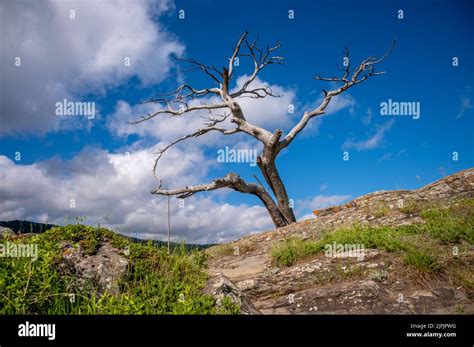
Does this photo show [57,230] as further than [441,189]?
No

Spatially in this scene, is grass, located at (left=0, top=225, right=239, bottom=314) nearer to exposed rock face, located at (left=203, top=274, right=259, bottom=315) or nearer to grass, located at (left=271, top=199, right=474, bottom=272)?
exposed rock face, located at (left=203, top=274, right=259, bottom=315)

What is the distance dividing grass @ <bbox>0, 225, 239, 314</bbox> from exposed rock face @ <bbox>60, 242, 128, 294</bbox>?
76mm

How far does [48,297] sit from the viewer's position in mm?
5156

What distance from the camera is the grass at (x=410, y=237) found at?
936 cm

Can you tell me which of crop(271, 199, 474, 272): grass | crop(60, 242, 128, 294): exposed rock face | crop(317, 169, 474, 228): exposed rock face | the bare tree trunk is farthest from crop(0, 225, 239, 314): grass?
the bare tree trunk

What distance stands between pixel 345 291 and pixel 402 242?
304 cm

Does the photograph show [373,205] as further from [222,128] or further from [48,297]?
[48,297]

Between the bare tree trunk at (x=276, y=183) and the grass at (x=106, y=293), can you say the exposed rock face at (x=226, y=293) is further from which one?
the bare tree trunk at (x=276, y=183)

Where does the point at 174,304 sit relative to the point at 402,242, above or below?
below

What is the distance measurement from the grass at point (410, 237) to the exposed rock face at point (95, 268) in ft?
18.3

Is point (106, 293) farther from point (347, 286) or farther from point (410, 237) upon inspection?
point (410, 237)
